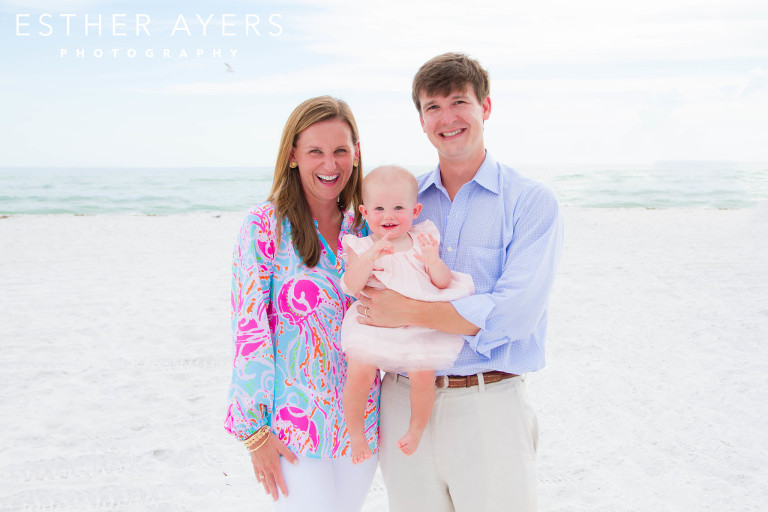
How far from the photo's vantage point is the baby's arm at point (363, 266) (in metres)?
2.15

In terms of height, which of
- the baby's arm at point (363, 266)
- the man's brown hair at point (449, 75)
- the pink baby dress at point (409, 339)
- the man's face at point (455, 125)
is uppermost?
the man's brown hair at point (449, 75)

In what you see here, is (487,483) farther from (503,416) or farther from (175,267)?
(175,267)

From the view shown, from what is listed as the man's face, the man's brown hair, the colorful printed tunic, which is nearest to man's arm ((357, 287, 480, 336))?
the colorful printed tunic

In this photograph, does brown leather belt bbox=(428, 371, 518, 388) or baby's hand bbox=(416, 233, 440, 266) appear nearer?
baby's hand bbox=(416, 233, 440, 266)

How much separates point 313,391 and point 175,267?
341 inches

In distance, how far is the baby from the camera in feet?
7.11

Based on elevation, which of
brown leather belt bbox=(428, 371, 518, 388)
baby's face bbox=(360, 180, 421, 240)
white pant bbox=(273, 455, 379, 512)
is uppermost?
baby's face bbox=(360, 180, 421, 240)

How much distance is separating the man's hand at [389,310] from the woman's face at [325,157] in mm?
510

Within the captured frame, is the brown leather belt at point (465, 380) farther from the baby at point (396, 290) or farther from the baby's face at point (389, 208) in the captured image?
the baby's face at point (389, 208)

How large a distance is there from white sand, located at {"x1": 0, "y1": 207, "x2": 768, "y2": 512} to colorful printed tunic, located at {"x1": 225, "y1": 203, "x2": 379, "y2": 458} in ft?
5.60

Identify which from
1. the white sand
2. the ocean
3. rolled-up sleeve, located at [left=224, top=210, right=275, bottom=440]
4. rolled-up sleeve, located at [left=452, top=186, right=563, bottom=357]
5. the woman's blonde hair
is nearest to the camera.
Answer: rolled-up sleeve, located at [left=452, top=186, right=563, bottom=357]

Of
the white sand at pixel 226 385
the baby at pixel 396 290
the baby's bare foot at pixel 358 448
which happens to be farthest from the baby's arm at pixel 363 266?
the white sand at pixel 226 385

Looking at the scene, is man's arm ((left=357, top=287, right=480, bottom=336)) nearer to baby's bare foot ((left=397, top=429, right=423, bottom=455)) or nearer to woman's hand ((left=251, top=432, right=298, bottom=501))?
baby's bare foot ((left=397, top=429, right=423, bottom=455))

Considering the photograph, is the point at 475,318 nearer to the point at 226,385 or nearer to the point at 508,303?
the point at 508,303
